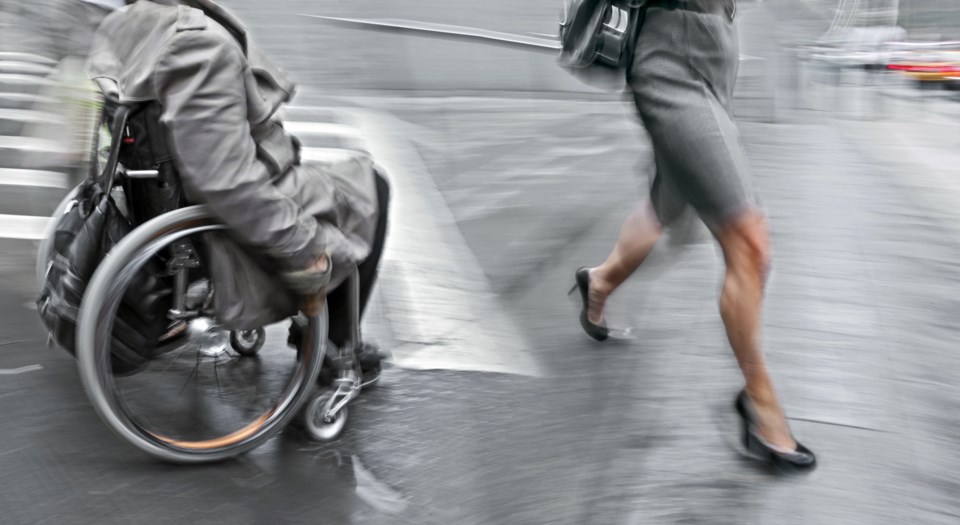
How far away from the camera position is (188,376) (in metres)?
3.38

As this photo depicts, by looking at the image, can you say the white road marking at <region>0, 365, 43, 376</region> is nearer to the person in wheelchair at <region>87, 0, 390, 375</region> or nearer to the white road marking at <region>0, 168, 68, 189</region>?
the person in wheelchair at <region>87, 0, 390, 375</region>

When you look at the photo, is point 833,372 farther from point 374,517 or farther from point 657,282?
point 374,517

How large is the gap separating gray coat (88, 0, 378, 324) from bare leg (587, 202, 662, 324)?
1.16 meters

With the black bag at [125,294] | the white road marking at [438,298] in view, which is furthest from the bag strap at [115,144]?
the white road marking at [438,298]

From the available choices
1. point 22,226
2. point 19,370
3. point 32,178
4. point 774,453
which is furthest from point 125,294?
point 32,178

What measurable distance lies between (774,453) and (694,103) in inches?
43.8

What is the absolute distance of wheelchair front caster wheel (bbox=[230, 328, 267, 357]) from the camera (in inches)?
141

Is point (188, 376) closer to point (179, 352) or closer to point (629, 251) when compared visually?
point (179, 352)

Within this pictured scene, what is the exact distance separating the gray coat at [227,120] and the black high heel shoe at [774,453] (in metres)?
1.35

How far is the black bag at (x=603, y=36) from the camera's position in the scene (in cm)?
306

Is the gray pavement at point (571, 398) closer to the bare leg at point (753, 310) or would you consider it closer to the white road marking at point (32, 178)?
the bare leg at point (753, 310)

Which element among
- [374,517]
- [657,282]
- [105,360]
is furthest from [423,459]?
[657,282]

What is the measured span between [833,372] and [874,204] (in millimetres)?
3072

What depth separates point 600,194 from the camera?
6281mm
